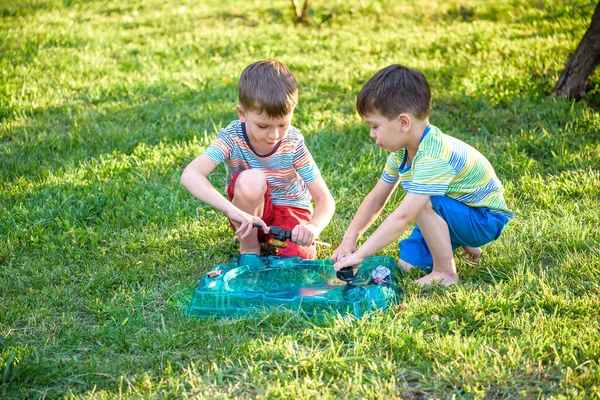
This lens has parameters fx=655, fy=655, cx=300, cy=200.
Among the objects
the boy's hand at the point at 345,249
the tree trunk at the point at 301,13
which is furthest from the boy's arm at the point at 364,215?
the tree trunk at the point at 301,13

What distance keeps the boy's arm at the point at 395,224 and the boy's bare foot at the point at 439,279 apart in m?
0.36

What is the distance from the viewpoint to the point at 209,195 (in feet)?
10.6

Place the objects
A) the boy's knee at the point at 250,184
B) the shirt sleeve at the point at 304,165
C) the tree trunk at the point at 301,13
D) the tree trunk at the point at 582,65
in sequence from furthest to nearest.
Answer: the tree trunk at the point at 301,13 < the tree trunk at the point at 582,65 < the shirt sleeve at the point at 304,165 < the boy's knee at the point at 250,184

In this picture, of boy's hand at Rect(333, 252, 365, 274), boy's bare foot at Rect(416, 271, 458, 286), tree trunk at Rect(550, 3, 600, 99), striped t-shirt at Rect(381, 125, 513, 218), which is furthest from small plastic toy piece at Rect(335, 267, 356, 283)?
tree trunk at Rect(550, 3, 600, 99)

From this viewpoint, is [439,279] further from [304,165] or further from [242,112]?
[242,112]

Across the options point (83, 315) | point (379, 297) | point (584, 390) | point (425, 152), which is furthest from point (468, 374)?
point (83, 315)

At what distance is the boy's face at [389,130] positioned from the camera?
2955 mm

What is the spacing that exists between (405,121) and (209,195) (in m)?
1.02

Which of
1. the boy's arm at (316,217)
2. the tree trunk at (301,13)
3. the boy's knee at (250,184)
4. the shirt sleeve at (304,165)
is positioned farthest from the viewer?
the tree trunk at (301,13)

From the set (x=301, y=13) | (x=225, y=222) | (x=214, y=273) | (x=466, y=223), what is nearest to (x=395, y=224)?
(x=466, y=223)

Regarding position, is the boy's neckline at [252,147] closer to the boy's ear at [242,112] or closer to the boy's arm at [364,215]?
the boy's ear at [242,112]

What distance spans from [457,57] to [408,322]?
411 centimetres

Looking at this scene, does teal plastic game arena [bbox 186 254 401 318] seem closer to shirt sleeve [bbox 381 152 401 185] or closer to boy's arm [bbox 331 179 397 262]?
boy's arm [bbox 331 179 397 262]

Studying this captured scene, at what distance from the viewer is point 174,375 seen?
2566 millimetres
